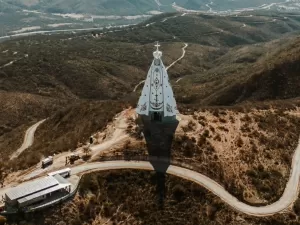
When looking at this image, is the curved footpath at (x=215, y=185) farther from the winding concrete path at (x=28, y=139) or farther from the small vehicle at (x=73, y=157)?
the winding concrete path at (x=28, y=139)

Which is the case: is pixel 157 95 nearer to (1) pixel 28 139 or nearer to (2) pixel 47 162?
(2) pixel 47 162

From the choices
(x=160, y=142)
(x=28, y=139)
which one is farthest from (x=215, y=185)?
(x=28, y=139)

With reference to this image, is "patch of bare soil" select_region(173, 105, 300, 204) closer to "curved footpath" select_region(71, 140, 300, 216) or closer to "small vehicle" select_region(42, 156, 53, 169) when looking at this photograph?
"curved footpath" select_region(71, 140, 300, 216)

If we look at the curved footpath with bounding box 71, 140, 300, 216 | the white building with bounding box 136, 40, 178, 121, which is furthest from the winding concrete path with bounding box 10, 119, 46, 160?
the curved footpath with bounding box 71, 140, 300, 216

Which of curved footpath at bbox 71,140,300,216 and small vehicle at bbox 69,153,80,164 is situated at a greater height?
small vehicle at bbox 69,153,80,164

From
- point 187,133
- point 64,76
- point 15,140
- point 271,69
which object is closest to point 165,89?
point 187,133

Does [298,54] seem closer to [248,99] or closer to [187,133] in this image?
[248,99]
